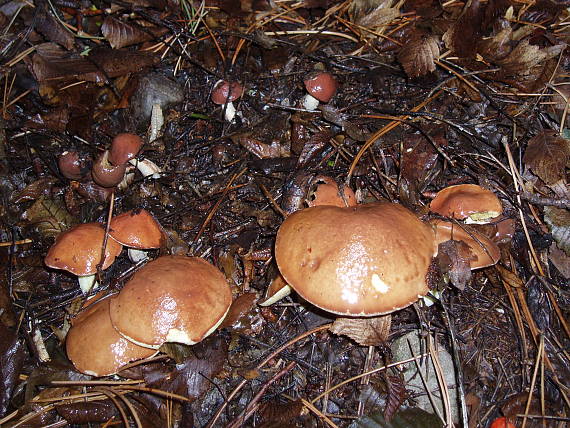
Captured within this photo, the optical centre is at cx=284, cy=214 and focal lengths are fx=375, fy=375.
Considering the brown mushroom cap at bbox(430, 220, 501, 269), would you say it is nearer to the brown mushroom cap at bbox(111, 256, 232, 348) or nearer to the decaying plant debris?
the decaying plant debris

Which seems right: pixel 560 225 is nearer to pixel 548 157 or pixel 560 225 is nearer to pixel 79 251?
pixel 548 157

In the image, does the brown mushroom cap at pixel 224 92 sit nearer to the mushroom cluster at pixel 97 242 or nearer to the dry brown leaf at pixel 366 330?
the mushroom cluster at pixel 97 242

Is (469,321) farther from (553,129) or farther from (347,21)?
(347,21)

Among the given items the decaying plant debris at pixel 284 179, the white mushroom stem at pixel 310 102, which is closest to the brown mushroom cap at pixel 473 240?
the decaying plant debris at pixel 284 179

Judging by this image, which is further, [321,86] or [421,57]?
[421,57]

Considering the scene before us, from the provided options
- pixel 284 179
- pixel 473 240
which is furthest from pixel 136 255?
pixel 473 240

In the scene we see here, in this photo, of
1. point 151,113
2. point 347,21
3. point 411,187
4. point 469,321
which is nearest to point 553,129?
point 411,187

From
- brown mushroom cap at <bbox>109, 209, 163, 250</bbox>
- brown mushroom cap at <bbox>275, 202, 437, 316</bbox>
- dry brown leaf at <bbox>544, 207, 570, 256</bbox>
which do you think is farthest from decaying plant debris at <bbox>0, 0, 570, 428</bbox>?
brown mushroom cap at <bbox>275, 202, 437, 316</bbox>
